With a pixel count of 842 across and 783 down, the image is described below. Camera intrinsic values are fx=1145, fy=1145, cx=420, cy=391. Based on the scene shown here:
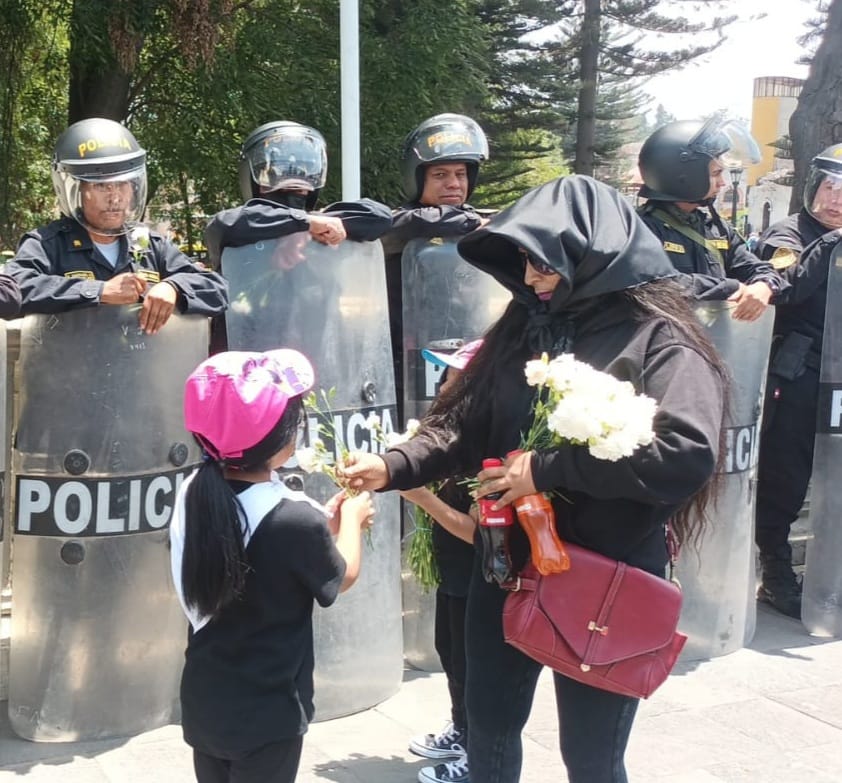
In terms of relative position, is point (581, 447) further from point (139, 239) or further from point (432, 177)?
point (432, 177)

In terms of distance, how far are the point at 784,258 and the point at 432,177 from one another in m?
1.66

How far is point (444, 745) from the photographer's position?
382 centimetres

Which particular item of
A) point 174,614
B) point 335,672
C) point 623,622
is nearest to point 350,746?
point 335,672

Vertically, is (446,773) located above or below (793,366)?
below

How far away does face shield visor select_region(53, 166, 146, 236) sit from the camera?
4070 mm

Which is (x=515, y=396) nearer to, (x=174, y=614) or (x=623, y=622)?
(x=623, y=622)

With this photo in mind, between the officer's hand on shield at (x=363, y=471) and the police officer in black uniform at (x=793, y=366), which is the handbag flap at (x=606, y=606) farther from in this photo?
the police officer in black uniform at (x=793, y=366)

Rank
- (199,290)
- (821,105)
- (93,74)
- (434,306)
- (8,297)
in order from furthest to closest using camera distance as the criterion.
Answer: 1. (93,74)
2. (821,105)
3. (434,306)
4. (199,290)
5. (8,297)

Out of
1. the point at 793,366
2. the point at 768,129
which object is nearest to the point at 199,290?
the point at 793,366

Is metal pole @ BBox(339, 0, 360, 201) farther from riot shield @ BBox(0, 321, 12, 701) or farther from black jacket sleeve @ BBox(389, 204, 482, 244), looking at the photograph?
riot shield @ BBox(0, 321, 12, 701)

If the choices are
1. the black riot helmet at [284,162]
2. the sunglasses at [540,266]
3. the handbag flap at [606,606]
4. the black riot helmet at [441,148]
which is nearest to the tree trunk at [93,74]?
the black riot helmet at [441,148]

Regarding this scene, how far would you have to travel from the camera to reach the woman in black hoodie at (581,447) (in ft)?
8.16

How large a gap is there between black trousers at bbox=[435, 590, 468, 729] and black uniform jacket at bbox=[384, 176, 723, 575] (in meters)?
0.87

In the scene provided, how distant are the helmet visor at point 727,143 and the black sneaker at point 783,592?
2.04 meters
